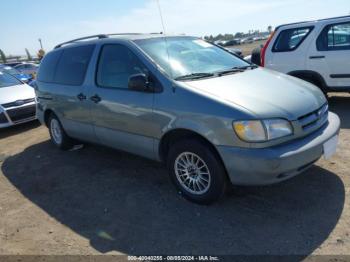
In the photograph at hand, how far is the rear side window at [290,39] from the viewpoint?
23.5 ft

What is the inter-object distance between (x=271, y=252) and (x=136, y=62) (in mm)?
2479

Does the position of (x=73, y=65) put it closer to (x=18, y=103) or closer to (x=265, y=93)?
(x=265, y=93)

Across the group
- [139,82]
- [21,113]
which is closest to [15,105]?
[21,113]

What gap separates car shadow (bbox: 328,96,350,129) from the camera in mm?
6126

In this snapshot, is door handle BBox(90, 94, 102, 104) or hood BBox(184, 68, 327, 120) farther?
door handle BBox(90, 94, 102, 104)

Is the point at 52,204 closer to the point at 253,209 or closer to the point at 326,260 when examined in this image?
the point at 253,209

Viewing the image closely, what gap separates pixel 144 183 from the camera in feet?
14.4

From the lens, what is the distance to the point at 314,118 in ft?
11.4

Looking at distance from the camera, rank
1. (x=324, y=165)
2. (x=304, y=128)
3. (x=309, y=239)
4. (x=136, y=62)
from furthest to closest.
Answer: (x=324, y=165)
(x=136, y=62)
(x=304, y=128)
(x=309, y=239)

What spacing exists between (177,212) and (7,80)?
7.37 m

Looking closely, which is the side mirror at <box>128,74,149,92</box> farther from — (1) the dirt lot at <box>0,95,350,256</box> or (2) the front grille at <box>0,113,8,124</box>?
(2) the front grille at <box>0,113,8,124</box>

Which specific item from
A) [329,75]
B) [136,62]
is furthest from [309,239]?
[329,75]

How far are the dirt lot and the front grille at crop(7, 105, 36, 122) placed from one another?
3.23 meters

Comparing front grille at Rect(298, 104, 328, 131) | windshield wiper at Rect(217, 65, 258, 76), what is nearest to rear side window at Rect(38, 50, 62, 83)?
windshield wiper at Rect(217, 65, 258, 76)
